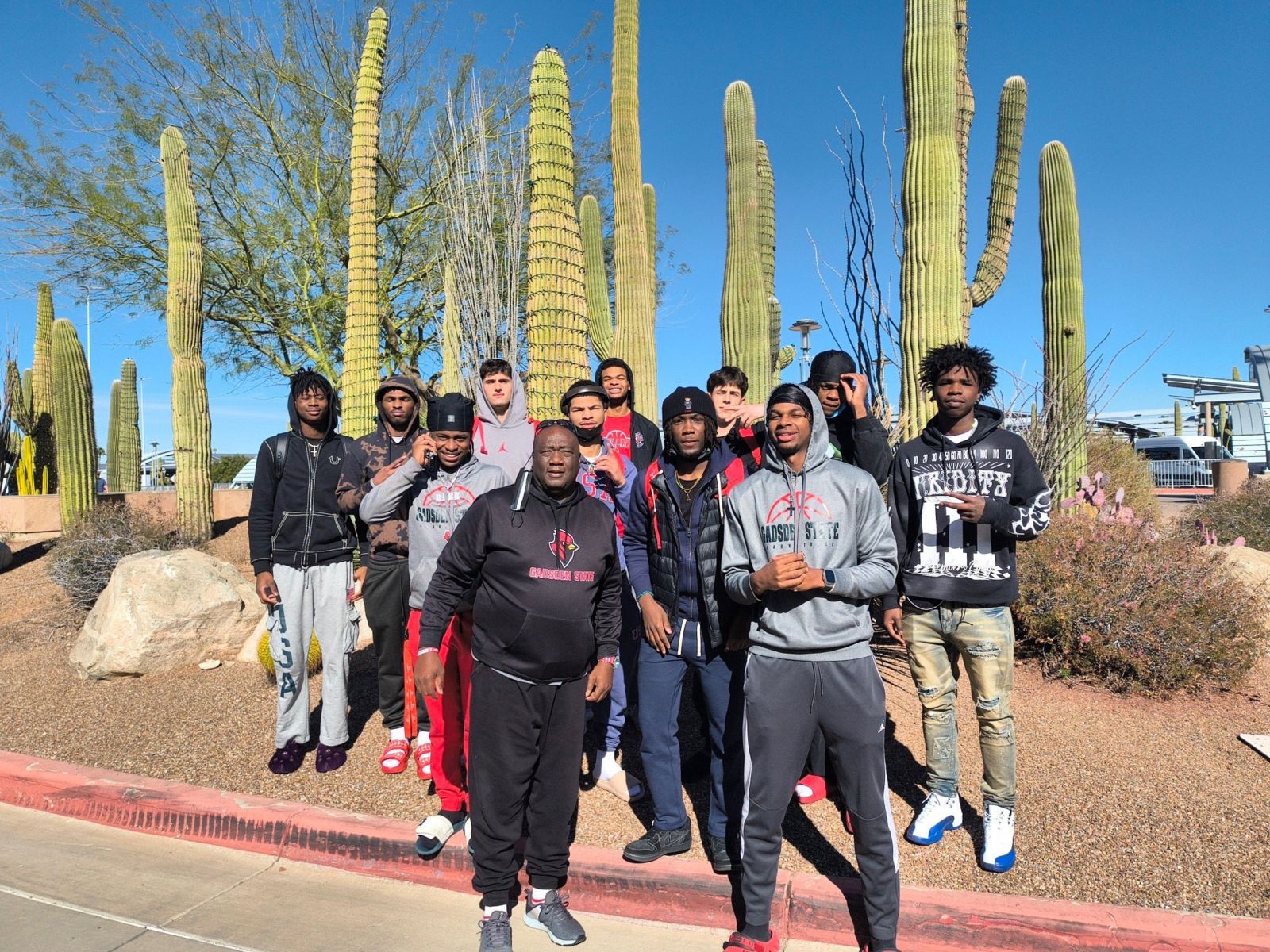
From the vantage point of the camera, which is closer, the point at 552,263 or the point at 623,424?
the point at 623,424

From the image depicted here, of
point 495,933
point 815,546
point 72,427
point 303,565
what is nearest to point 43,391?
point 72,427

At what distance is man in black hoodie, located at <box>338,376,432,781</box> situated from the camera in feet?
13.8

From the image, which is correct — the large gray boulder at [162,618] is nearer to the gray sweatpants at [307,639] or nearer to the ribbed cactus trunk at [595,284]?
the gray sweatpants at [307,639]

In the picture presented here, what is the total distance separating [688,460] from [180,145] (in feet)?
37.4

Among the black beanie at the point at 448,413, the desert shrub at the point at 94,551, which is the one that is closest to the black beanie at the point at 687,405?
the black beanie at the point at 448,413

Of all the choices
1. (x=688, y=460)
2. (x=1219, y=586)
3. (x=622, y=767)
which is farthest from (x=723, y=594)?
(x=1219, y=586)

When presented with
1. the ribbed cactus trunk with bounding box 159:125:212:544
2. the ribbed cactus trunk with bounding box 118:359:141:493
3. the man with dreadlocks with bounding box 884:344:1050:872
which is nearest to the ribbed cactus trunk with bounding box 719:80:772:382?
the man with dreadlocks with bounding box 884:344:1050:872

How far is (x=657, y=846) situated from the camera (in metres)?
3.32

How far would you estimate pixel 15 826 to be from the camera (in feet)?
13.2

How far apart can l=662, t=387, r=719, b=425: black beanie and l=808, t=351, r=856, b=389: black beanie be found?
0.82 meters

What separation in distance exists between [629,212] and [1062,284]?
5.34 metres

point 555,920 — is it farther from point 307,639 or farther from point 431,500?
point 307,639

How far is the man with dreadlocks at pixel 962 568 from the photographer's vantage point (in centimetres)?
326

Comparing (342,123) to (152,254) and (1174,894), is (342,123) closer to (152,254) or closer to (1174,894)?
(152,254)
